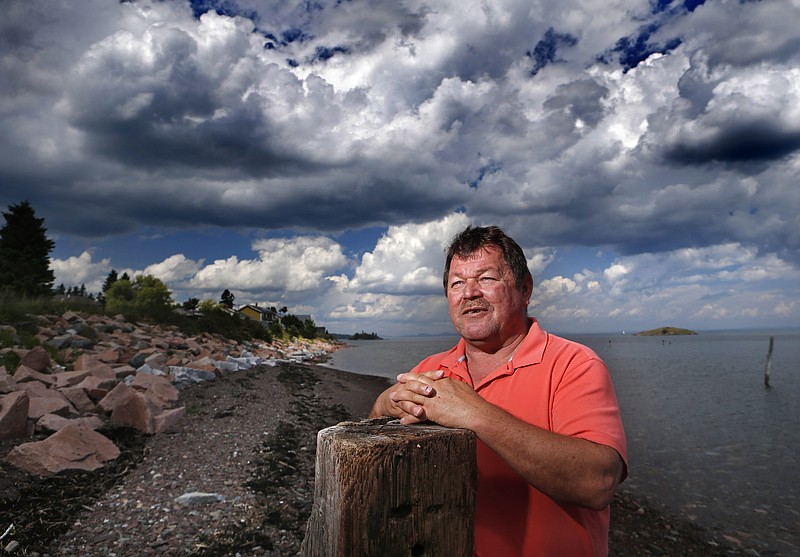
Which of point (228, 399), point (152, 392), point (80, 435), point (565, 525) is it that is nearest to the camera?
point (565, 525)

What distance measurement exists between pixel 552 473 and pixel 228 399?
10.8m

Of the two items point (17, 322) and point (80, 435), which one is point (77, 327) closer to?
point (17, 322)

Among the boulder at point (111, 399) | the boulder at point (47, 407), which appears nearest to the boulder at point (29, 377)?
the boulder at point (47, 407)

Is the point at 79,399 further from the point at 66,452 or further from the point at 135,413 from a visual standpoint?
the point at 66,452

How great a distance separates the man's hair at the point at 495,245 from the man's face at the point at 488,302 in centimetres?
3

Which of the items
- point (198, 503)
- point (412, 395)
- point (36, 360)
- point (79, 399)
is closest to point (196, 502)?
point (198, 503)

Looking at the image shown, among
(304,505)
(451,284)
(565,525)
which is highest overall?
(451,284)

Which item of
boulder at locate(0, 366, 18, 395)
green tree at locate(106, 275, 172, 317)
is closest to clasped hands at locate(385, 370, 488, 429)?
boulder at locate(0, 366, 18, 395)

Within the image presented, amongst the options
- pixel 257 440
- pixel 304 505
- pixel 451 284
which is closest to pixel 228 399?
pixel 257 440

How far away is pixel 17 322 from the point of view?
13.9 metres

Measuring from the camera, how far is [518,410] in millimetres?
1932

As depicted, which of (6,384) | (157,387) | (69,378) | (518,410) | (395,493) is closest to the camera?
(395,493)

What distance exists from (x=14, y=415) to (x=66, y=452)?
1114 millimetres

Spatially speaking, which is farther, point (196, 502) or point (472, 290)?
point (196, 502)
